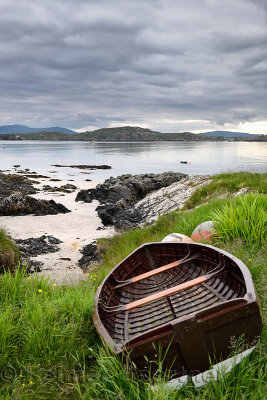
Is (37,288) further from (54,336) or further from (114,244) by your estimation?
(114,244)

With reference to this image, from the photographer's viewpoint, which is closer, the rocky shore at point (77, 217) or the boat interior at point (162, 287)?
the boat interior at point (162, 287)

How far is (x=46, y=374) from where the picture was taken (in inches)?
137

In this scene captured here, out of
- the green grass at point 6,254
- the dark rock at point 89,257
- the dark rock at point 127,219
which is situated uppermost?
the green grass at point 6,254

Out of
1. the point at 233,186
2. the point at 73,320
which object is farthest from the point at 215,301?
the point at 233,186

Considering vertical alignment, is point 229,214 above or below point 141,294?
above

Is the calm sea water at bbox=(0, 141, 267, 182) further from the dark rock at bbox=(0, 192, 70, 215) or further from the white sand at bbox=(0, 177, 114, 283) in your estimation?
the dark rock at bbox=(0, 192, 70, 215)

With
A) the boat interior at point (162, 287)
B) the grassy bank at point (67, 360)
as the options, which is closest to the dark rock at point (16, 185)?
the boat interior at point (162, 287)

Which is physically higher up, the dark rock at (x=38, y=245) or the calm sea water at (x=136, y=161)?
the calm sea water at (x=136, y=161)

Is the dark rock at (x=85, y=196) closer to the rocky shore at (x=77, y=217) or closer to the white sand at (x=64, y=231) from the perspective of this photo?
the rocky shore at (x=77, y=217)

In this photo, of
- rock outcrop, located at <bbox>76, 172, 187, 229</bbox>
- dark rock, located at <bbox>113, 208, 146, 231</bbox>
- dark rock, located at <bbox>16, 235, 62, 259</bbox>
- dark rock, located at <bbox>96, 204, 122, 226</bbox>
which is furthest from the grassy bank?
rock outcrop, located at <bbox>76, 172, 187, 229</bbox>

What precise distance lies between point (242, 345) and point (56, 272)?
9139 millimetres

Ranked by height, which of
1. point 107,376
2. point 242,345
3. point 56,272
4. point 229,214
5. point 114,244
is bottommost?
point 56,272

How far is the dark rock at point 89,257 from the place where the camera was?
11766 millimetres

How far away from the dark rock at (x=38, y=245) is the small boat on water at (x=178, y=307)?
315 inches
